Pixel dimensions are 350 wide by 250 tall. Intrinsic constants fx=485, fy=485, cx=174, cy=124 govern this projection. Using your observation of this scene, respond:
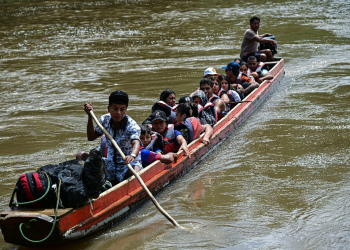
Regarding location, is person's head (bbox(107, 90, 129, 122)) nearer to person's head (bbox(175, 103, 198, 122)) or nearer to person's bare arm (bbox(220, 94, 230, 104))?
person's head (bbox(175, 103, 198, 122))

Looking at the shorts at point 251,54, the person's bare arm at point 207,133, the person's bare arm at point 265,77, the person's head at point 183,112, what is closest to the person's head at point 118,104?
the person's head at point 183,112

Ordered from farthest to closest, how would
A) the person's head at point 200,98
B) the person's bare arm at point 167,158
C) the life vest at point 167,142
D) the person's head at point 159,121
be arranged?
the person's head at point 200,98, the life vest at point 167,142, the person's head at point 159,121, the person's bare arm at point 167,158

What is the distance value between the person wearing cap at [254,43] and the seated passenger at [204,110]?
3.93 metres

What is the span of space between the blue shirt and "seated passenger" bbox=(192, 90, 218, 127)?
218 centimetres

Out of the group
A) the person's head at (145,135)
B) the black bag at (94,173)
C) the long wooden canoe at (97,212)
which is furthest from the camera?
the person's head at (145,135)

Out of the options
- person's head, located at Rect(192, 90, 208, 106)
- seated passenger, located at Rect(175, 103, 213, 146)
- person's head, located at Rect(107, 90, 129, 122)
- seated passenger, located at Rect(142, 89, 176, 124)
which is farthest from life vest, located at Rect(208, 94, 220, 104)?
person's head, located at Rect(107, 90, 129, 122)

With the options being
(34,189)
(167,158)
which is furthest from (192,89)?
(34,189)

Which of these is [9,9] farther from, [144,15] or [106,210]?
[106,210]

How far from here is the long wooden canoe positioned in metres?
4.34

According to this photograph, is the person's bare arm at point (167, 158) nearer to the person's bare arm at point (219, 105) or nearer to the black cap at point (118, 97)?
the black cap at point (118, 97)

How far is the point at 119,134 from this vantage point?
5.32 m

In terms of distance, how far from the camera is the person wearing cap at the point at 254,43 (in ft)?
36.7

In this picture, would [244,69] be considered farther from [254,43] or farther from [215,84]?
[215,84]

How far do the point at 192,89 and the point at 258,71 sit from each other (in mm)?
1576
